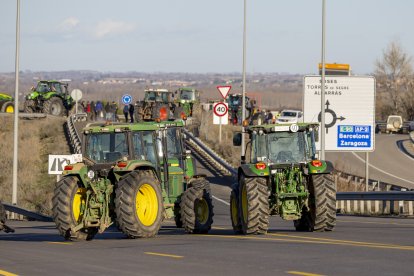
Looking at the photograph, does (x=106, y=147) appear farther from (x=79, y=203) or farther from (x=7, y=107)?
(x=7, y=107)

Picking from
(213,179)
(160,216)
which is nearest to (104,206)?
(160,216)

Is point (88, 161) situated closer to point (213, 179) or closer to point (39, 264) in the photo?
point (39, 264)

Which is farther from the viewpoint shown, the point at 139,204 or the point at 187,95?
the point at 187,95

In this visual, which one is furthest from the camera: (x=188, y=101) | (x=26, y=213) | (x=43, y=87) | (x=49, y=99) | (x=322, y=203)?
(x=188, y=101)

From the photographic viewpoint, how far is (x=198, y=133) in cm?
6600

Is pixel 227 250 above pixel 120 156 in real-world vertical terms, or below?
below

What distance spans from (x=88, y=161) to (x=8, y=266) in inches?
263

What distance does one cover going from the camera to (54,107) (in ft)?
250

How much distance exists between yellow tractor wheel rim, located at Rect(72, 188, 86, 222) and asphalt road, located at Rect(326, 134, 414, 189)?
117ft

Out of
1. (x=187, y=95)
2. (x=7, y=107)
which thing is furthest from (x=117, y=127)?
(x=187, y=95)

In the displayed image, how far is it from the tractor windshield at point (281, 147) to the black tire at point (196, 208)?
1335 mm

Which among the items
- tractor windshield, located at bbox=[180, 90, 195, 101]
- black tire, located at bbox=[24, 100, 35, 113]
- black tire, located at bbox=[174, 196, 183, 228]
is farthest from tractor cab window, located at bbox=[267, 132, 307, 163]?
tractor windshield, located at bbox=[180, 90, 195, 101]

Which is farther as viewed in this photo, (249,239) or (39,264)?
(249,239)

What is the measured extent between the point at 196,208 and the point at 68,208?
3.32 metres
